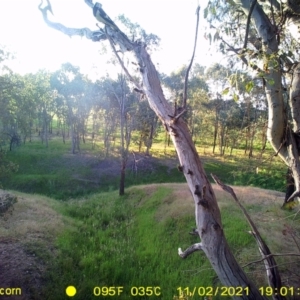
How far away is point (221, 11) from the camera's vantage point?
169 inches

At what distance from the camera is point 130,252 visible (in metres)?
10.4

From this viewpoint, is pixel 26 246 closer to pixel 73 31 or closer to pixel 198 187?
pixel 73 31

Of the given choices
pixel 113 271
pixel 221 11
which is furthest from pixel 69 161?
pixel 221 11

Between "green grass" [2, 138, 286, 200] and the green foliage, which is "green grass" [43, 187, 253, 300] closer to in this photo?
the green foliage

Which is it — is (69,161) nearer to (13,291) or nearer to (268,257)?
(13,291)

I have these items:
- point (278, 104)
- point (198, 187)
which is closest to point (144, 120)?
point (278, 104)

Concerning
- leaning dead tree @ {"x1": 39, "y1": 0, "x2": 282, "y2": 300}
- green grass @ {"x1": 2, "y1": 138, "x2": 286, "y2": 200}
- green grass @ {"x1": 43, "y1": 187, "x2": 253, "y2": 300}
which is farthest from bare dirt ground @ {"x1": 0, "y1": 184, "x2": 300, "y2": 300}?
green grass @ {"x1": 2, "y1": 138, "x2": 286, "y2": 200}

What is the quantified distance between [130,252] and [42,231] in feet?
11.7

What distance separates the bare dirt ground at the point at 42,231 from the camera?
7889mm

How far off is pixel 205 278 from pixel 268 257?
568cm

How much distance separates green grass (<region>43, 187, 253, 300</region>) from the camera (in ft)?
27.2

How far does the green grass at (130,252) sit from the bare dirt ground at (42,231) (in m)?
0.45

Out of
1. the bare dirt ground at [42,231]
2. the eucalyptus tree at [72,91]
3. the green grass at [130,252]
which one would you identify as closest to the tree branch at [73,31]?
the bare dirt ground at [42,231]

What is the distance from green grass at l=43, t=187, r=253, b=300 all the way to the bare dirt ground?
45cm
